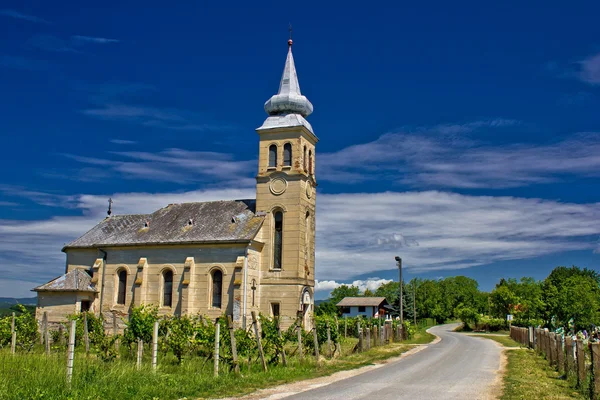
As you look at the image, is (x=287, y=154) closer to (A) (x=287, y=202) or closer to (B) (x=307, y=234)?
(A) (x=287, y=202)

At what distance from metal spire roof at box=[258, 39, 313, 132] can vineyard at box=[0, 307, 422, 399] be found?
18458 millimetres

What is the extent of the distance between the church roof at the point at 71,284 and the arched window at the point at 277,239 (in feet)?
49.2

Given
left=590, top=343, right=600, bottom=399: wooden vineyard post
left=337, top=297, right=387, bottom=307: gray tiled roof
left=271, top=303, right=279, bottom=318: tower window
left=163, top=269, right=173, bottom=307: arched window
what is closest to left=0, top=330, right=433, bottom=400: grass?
left=590, top=343, right=600, bottom=399: wooden vineyard post

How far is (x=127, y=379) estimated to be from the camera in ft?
49.9

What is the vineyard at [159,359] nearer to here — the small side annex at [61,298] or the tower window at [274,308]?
the tower window at [274,308]

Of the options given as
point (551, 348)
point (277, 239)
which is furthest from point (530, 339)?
point (277, 239)

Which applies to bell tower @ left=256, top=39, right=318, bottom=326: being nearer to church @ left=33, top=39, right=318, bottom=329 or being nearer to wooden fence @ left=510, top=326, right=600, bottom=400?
church @ left=33, top=39, right=318, bottom=329

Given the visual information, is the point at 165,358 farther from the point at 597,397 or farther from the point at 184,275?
the point at 184,275

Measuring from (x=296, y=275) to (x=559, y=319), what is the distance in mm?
30842

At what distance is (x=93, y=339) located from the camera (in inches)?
946

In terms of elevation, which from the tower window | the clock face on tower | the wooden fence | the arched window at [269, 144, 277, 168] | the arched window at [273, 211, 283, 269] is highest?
the arched window at [269, 144, 277, 168]

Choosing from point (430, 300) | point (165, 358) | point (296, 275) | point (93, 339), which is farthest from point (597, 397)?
point (430, 300)

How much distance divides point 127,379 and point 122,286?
2966cm

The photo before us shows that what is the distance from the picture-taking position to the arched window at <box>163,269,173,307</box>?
41062 mm
